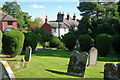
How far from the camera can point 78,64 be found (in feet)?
30.5

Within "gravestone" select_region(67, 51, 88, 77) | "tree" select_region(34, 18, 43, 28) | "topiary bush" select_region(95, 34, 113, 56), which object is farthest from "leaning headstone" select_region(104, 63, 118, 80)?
"tree" select_region(34, 18, 43, 28)

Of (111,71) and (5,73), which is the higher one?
(5,73)

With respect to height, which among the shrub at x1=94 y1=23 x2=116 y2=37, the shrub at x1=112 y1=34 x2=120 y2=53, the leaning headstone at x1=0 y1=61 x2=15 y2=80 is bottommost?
the shrub at x1=112 y1=34 x2=120 y2=53

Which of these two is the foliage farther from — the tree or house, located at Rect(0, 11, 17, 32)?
the tree

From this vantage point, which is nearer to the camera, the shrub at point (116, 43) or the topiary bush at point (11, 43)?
the topiary bush at point (11, 43)

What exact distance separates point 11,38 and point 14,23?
1609 inches

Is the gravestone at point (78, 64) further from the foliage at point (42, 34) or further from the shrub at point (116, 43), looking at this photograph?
the foliage at point (42, 34)

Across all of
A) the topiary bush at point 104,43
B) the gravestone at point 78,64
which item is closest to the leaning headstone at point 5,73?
the gravestone at point 78,64

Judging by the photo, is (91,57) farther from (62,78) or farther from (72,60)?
(62,78)

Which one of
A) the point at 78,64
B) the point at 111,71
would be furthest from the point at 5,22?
the point at 111,71

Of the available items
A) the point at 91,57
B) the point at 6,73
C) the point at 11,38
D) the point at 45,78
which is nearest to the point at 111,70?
the point at 45,78

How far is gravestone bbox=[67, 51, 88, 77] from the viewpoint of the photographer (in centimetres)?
912

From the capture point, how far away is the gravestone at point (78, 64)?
29.9 ft

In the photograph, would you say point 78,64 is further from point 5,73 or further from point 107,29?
point 107,29
